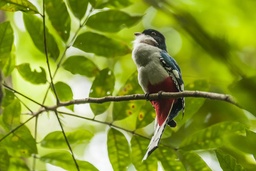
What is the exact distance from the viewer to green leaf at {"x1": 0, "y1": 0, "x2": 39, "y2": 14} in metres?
1.22

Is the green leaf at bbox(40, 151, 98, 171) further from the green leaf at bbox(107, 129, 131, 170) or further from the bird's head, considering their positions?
the bird's head

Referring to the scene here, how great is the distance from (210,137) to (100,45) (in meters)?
0.43

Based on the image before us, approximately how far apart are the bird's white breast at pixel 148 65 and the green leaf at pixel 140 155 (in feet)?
0.51

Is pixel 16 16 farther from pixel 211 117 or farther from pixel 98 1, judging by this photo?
pixel 211 117

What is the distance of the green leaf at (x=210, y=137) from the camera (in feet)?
3.62

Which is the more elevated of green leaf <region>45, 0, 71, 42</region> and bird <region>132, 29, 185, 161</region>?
green leaf <region>45, 0, 71, 42</region>

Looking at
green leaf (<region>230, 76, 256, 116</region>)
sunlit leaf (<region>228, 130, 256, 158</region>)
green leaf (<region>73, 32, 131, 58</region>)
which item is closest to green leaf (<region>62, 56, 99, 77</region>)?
green leaf (<region>73, 32, 131, 58</region>)

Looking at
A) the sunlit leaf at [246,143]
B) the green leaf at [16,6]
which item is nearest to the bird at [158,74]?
the green leaf at [16,6]

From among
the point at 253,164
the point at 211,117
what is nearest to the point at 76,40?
the point at 211,117

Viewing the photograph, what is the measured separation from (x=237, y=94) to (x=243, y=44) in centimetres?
35

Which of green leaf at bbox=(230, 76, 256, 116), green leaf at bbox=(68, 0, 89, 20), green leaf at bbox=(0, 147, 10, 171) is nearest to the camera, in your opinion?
green leaf at bbox=(230, 76, 256, 116)

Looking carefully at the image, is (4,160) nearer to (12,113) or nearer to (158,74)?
(12,113)

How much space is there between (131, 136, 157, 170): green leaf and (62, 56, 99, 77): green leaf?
25cm

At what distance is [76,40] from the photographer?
132cm
